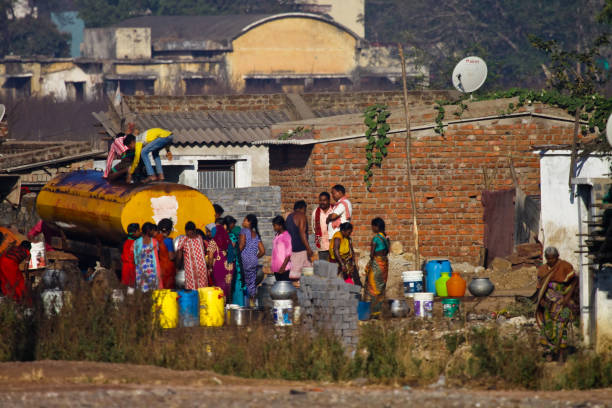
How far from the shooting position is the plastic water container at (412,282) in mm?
15953

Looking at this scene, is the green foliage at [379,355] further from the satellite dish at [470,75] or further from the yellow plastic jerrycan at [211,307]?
the satellite dish at [470,75]

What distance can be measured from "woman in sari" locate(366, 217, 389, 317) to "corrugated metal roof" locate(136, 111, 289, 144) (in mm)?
8214

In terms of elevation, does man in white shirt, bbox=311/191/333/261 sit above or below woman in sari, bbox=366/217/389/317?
above

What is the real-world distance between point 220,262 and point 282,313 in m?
1.79

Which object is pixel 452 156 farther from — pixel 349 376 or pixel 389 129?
pixel 349 376

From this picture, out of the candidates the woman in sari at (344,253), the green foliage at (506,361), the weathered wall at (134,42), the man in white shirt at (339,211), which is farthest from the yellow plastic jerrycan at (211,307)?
the weathered wall at (134,42)

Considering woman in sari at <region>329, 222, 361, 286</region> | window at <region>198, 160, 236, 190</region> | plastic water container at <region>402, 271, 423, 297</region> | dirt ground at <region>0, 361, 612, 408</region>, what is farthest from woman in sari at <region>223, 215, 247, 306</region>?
window at <region>198, 160, 236, 190</region>

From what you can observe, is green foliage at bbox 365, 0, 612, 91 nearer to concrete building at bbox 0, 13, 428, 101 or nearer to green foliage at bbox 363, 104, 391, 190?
concrete building at bbox 0, 13, 428, 101

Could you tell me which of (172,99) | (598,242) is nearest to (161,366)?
(598,242)

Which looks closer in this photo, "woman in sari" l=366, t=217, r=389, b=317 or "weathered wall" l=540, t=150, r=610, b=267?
"woman in sari" l=366, t=217, r=389, b=317

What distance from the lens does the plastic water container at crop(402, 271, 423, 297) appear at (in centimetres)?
1595

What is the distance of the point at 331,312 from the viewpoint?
39.4 feet

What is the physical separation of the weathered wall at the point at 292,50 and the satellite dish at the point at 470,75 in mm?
35857

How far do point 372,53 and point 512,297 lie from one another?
146 feet
